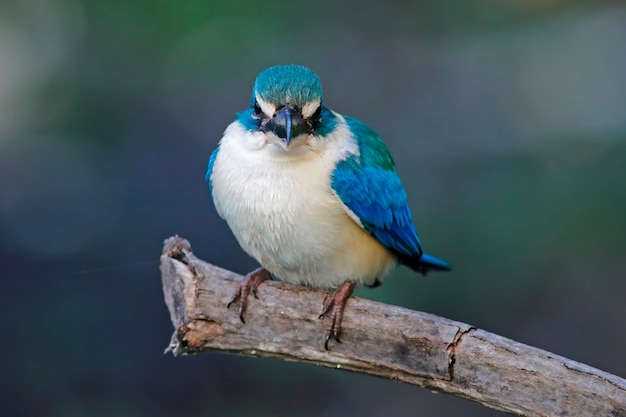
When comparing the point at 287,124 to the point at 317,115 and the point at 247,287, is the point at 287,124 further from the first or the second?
the point at 247,287

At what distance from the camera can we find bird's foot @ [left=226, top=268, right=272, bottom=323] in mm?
1774

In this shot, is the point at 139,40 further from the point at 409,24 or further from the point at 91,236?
the point at 409,24

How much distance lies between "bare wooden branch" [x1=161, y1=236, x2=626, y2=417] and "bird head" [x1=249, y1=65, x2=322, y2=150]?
0.38 m

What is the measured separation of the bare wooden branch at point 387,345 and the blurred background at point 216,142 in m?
0.70

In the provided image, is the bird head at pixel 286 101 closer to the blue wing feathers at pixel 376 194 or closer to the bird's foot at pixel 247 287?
the blue wing feathers at pixel 376 194

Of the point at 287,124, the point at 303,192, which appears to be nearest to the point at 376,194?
the point at 303,192

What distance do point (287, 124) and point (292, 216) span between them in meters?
0.22

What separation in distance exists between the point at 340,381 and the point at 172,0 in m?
1.46

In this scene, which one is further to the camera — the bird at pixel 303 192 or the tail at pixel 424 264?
the tail at pixel 424 264

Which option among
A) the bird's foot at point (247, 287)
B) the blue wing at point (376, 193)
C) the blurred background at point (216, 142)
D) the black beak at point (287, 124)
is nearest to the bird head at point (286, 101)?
the black beak at point (287, 124)

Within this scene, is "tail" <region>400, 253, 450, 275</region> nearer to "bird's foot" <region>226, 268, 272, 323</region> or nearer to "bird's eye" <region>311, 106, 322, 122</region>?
"bird's foot" <region>226, 268, 272, 323</region>

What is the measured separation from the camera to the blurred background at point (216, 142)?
95.4 inches

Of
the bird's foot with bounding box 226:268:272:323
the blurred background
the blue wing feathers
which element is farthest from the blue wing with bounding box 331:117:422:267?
the blurred background

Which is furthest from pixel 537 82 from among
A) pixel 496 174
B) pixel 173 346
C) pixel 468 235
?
pixel 173 346
